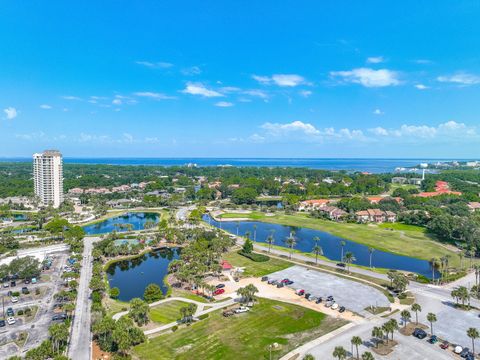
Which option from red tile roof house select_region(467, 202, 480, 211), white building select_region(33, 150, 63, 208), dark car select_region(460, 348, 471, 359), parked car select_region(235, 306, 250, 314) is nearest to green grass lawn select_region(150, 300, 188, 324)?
parked car select_region(235, 306, 250, 314)

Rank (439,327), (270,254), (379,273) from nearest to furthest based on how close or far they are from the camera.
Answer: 1. (439,327)
2. (379,273)
3. (270,254)

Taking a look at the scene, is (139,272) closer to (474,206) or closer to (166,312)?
(166,312)

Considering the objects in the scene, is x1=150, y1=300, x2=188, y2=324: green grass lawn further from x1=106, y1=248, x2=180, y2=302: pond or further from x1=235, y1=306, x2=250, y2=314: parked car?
x1=235, y1=306, x2=250, y2=314: parked car

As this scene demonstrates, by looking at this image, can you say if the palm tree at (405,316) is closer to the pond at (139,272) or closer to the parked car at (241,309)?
the parked car at (241,309)

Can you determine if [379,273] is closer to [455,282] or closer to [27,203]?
[455,282]


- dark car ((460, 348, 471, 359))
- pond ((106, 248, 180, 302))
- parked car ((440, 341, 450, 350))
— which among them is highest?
dark car ((460, 348, 471, 359))

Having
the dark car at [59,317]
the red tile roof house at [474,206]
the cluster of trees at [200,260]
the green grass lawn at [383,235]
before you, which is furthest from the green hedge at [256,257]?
the red tile roof house at [474,206]

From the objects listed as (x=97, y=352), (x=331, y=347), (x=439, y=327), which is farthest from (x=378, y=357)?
(x=97, y=352)
